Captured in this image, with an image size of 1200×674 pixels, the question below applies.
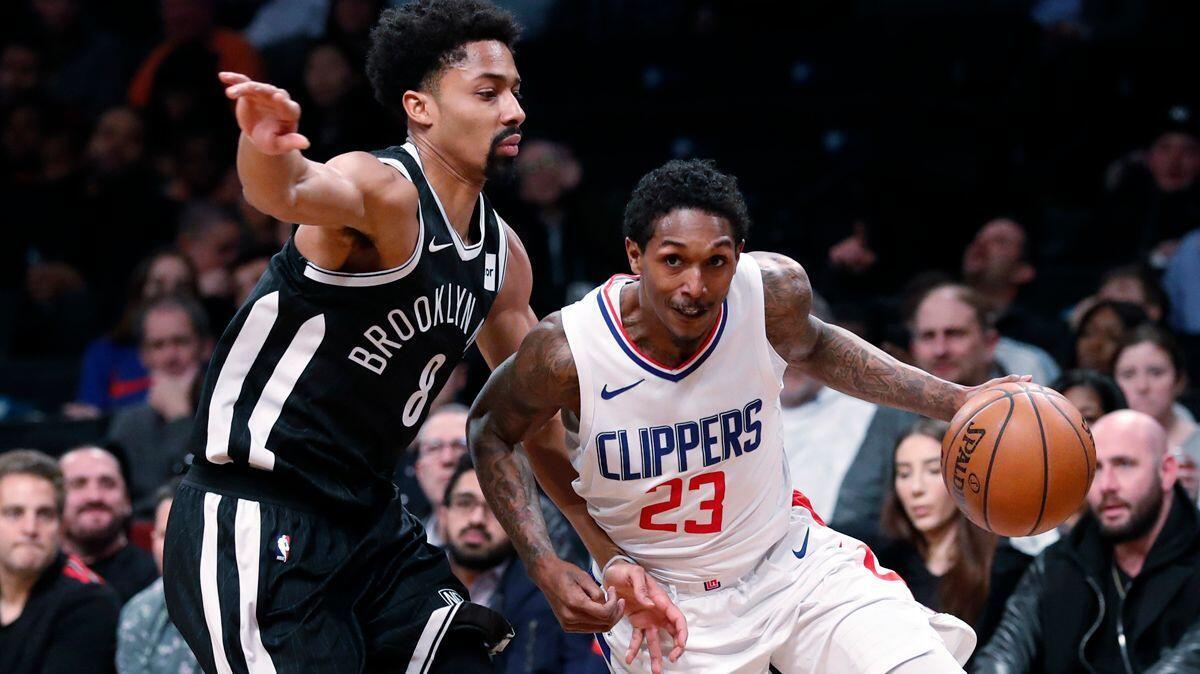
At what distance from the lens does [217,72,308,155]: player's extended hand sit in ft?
10.4

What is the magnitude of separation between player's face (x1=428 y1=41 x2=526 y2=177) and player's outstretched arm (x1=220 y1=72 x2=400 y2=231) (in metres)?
0.47

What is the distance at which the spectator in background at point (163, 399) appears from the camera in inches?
295

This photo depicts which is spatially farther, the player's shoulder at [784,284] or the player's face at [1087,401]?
the player's face at [1087,401]

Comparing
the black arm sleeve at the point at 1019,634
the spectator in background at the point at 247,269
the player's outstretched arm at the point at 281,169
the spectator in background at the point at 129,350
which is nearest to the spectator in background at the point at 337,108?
the spectator in background at the point at 247,269

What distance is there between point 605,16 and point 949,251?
3157 mm

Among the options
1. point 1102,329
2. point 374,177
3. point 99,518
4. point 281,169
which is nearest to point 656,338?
point 374,177

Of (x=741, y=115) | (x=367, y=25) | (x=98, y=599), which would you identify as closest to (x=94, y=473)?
(x=98, y=599)

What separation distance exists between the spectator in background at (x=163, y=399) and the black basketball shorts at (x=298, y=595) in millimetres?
3824

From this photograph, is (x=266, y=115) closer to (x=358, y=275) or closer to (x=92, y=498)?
(x=358, y=275)

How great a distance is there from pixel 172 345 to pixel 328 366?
447cm

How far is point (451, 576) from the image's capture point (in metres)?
3.89

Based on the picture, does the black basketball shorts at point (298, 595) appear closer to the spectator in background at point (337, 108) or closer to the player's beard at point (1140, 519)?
the player's beard at point (1140, 519)

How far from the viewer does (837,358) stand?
13.9 ft

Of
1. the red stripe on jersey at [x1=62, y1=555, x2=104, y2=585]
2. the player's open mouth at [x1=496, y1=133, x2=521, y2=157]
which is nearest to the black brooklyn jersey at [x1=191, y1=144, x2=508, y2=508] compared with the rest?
the player's open mouth at [x1=496, y1=133, x2=521, y2=157]
